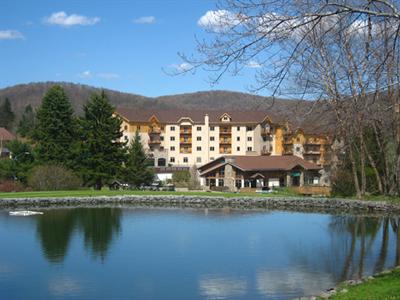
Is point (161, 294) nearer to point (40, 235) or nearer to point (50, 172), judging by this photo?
point (40, 235)

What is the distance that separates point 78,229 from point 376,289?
1558cm

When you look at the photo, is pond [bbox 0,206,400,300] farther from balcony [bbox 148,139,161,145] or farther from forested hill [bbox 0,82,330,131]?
forested hill [bbox 0,82,330,131]

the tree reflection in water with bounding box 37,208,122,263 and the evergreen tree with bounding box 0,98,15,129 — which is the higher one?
the evergreen tree with bounding box 0,98,15,129

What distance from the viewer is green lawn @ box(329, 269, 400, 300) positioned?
9.08m

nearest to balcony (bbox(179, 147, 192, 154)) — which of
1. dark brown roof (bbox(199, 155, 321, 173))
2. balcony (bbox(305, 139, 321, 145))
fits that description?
dark brown roof (bbox(199, 155, 321, 173))

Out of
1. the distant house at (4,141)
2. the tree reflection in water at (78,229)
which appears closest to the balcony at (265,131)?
the distant house at (4,141)

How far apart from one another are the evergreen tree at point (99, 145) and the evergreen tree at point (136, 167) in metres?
0.85

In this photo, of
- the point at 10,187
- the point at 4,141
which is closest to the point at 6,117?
the point at 4,141

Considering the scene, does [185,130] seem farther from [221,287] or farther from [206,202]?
[221,287]

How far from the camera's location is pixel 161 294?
11.8 m

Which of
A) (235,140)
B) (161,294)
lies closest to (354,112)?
(161,294)

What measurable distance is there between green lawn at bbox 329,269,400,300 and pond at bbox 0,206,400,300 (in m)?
1.49

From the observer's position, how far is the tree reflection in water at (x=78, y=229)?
17.6 m

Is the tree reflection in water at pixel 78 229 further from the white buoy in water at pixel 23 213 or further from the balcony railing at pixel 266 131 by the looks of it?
the balcony railing at pixel 266 131
